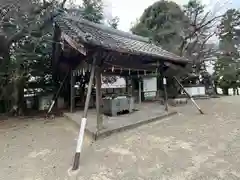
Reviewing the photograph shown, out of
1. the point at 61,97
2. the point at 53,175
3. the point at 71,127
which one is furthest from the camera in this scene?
the point at 61,97

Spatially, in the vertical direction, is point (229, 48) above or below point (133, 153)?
above

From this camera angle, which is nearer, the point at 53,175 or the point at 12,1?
the point at 53,175

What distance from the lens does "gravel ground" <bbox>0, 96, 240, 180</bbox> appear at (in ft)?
9.50

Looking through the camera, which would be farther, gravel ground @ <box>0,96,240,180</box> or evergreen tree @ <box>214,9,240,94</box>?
evergreen tree @ <box>214,9,240,94</box>

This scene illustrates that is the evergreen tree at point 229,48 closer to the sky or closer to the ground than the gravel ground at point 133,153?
closer to the sky

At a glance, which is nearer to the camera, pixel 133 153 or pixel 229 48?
pixel 133 153

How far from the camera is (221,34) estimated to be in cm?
1355

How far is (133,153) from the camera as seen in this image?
3.64 metres

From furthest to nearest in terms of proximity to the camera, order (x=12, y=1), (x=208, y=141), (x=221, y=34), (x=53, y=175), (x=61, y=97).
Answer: (x=221, y=34), (x=61, y=97), (x=12, y=1), (x=208, y=141), (x=53, y=175)

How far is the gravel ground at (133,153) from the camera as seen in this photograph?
289 centimetres

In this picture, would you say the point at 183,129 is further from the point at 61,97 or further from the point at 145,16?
the point at 145,16

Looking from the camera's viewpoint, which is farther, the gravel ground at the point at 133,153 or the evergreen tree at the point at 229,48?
the evergreen tree at the point at 229,48

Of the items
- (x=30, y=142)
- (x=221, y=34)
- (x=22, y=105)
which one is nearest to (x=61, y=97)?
(x=22, y=105)

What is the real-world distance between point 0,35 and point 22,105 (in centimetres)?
309
